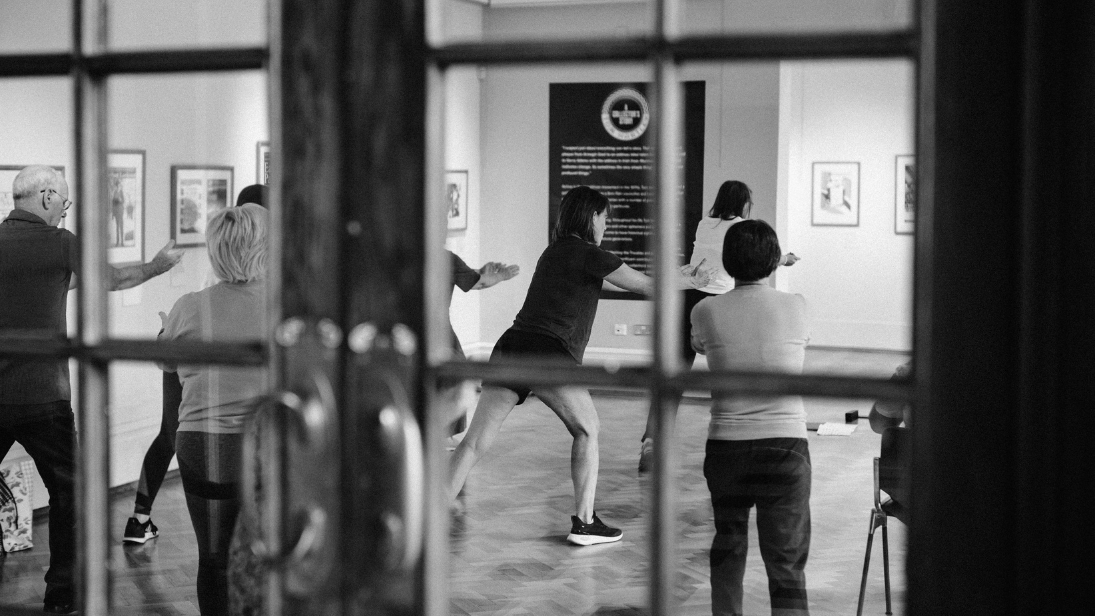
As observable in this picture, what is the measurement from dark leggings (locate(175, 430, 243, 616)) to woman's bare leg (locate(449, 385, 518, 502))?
1.79m

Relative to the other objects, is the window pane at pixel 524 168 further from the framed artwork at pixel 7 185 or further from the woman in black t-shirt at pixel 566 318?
the framed artwork at pixel 7 185

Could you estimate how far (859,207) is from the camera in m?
12.8

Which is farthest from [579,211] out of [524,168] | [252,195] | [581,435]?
[524,168]

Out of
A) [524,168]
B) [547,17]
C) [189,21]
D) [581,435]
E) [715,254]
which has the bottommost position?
[581,435]

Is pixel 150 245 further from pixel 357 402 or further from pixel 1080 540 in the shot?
pixel 1080 540

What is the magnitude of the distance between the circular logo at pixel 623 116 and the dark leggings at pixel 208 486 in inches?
320

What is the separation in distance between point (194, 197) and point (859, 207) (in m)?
8.40

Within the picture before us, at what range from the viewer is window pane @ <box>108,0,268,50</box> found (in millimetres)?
5766

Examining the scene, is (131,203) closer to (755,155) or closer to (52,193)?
(52,193)

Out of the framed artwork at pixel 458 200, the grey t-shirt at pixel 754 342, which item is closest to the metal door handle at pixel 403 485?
the grey t-shirt at pixel 754 342

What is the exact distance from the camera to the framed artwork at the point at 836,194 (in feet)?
42.0

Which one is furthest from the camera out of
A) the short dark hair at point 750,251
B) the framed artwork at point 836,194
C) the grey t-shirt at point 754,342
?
the framed artwork at point 836,194

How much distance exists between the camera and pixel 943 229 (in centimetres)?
109

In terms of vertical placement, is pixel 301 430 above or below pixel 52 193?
below
